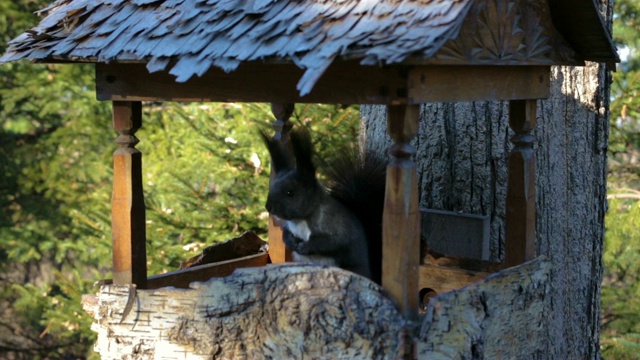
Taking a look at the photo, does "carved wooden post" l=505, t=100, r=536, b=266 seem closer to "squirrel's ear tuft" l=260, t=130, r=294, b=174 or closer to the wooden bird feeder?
the wooden bird feeder

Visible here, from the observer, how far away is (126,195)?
2500mm

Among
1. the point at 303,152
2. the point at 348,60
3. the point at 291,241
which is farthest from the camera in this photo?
the point at 291,241

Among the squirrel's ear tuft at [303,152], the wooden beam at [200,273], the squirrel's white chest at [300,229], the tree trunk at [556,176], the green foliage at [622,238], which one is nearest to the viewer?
the squirrel's ear tuft at [303,152]

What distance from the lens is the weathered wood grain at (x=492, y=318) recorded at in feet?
6.89

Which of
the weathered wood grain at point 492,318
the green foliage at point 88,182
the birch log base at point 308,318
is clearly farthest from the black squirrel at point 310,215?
the green foliage at point 88,182

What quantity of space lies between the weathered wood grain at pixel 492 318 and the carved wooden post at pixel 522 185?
173 millimetres

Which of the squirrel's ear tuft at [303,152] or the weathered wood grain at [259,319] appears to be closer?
the weathered wood grain at [259,319]

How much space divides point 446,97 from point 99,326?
115 centimetres

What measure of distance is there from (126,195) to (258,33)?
0.73 metres

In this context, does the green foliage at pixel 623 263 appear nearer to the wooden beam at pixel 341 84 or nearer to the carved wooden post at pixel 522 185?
the carved wooden post at pixel 522 185

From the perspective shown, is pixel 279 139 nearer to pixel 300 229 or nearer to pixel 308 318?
pixel 300 229

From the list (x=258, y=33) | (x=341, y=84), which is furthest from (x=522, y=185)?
(x=258, y=33)

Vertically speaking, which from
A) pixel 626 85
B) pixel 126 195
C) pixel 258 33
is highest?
pixel 626 85

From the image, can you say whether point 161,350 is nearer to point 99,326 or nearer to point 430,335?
point 99,326
